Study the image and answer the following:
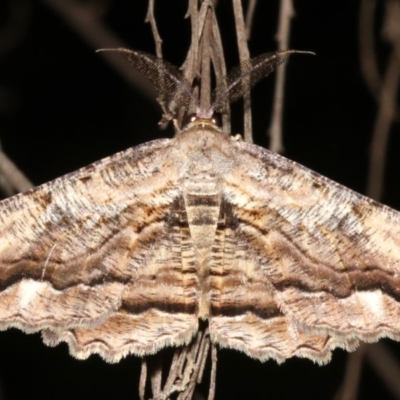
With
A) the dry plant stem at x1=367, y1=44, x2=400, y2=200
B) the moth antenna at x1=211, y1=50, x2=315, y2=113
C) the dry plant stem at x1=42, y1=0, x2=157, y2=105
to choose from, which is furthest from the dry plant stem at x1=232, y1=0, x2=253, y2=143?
the dry plant stem at x1=42, y1=0, x2=157, y2=105

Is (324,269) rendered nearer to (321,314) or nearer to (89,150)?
(321,314)

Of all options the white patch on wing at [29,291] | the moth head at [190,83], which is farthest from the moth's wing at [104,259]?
the moth head at [190,83]

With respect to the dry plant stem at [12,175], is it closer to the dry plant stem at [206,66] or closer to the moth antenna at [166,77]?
the moth antenna at [166,77]

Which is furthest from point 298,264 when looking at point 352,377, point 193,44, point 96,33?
point 96,33

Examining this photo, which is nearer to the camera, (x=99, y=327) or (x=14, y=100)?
(x=99, y=327)

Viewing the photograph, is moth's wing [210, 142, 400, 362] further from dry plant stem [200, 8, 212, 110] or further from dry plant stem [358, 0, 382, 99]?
dry plant stem [358, 0, 382, 99]

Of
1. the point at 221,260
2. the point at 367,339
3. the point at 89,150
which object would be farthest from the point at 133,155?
the point at 89,150
